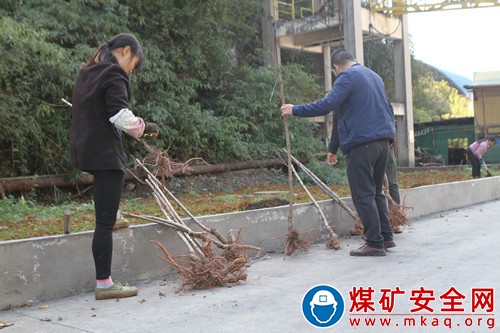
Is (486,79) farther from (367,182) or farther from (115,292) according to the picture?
(115,292)

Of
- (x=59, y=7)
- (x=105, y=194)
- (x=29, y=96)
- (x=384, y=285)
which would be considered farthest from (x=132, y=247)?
(x=59, y=7)

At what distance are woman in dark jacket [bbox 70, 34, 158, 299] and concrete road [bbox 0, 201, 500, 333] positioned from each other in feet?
1.10

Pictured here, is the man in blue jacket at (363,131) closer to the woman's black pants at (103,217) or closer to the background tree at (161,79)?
the background tree at (161,79)

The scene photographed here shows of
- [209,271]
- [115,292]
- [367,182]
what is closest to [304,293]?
[209,271]

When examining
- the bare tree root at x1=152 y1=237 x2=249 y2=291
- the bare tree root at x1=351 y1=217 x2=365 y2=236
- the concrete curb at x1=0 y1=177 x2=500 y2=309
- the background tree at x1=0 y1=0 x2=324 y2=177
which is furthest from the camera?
the background tree at x1=0 y1=0 x2=324 y2=177

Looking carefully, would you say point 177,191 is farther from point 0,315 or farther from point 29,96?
point 0,315

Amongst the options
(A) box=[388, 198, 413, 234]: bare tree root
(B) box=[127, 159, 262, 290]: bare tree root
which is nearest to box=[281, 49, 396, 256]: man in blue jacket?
(A) box=[388, 198, 413, 234]: bare tree root

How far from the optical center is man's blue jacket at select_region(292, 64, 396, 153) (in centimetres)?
533

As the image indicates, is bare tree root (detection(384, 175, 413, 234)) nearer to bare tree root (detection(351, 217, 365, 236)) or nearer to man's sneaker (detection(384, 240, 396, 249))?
bare tree root (detection(351, 217, 365, 236))

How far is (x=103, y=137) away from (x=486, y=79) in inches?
875

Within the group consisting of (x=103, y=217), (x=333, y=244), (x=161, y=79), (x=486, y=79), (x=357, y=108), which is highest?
(x=486, y=79)

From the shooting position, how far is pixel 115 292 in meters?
3.95

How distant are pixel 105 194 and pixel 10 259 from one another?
30.5 inches

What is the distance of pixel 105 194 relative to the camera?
12.9ft
